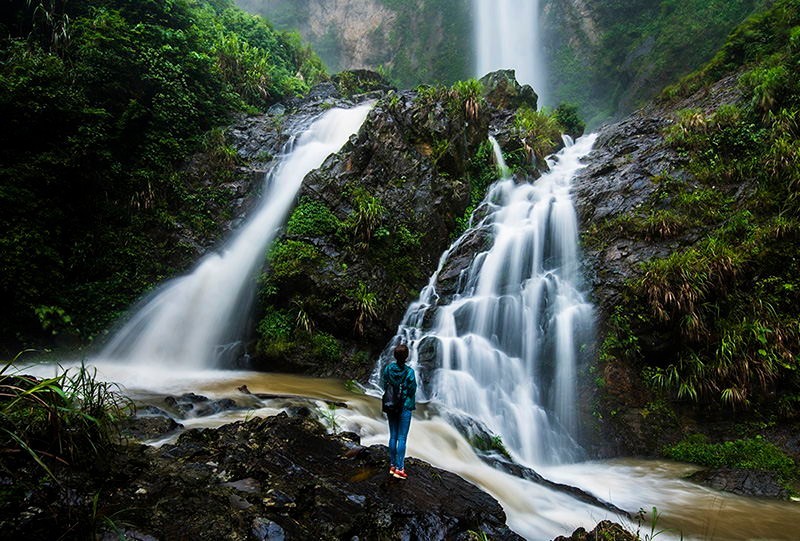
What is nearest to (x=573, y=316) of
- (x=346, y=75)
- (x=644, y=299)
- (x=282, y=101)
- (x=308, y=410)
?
(x=644, y=299)

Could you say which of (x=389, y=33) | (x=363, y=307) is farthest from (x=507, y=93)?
(x=389, y=33)

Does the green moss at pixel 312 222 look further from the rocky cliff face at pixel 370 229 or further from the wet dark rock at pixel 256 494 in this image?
the wet dark rock at pixel 256 494

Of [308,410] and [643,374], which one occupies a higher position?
[643,374]

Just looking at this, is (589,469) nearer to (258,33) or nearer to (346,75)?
(346,75)

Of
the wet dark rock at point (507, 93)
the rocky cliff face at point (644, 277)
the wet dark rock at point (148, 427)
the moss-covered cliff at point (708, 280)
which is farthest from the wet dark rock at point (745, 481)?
the wet dark rock at point (507, 93)

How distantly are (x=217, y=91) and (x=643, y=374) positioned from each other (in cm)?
1655

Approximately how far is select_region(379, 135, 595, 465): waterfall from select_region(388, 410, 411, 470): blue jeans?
11.6 feet

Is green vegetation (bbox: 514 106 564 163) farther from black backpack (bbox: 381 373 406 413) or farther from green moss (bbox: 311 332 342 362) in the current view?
black backpack (bbox: 381 373 406 413)

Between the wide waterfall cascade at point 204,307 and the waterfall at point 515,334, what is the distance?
165 inches

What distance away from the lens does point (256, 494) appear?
316 cm

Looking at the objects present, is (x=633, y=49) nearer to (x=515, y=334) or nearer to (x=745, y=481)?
(x=515, y=334)

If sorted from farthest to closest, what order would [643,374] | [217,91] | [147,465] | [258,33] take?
1. [258,33]
2. [217,91]
3. [643,374]
4. [147,465]

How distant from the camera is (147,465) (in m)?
3.24

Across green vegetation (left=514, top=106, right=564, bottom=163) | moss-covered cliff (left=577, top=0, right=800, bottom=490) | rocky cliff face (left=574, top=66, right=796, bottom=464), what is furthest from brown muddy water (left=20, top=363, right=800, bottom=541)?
green vegetation (left=514, top=106, right=564, bottom=163)
